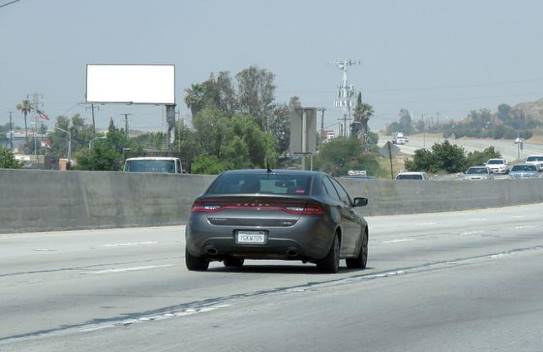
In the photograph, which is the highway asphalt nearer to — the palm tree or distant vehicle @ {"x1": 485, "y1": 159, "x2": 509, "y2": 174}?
distant vehicle @ {"x1": 485, "y1": 159, "x2": 509, "y2": 174}

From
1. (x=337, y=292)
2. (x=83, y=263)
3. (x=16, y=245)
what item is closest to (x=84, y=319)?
(x=337, y=292)

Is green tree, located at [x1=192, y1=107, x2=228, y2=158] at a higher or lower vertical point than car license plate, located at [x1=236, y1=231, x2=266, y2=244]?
higher

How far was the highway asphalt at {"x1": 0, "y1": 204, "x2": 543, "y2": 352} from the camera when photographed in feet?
35.2

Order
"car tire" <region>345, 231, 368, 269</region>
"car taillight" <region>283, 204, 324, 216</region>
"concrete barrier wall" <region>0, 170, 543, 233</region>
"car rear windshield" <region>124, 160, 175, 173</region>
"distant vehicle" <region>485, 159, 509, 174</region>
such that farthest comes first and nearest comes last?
"distant vehicle" <region>485, 159, 509, 174</region>, "car rear windshield" <region>124, 160, 175, 173</region>, "concrete barrier wall" <region>0, 170, 543, 233</region>, "car tire" <region>345, 231, 368, 269</region>, "car taillight" <region>283, 204, 324, 216</region>

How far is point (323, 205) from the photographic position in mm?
17328

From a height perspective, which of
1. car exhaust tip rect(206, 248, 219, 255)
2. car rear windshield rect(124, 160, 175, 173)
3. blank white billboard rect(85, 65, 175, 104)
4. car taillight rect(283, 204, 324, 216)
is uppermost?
blank white billboard rect(85, 65, 175, 104)

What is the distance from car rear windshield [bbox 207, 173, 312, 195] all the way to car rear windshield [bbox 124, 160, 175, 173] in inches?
1207

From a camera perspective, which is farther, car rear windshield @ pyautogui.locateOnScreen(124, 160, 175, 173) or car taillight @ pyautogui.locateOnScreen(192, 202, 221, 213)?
car rear windshield @ pyautogui.locateOnScreen(124, 160, 175, 173)

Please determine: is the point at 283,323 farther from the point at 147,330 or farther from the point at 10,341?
the point at 10,341

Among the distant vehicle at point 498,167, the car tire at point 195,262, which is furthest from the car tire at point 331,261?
the distant vehicle at point 498,167

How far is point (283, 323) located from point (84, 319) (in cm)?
183

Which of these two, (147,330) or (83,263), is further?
(83,263)

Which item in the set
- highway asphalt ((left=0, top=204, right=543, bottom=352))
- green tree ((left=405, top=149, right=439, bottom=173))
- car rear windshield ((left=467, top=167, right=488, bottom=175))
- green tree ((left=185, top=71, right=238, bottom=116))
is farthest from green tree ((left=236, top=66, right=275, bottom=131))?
highway asphalt ((left=0, top=204, right=543, bottom=352))

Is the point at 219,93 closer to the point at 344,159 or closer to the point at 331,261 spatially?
the point at 344,159
